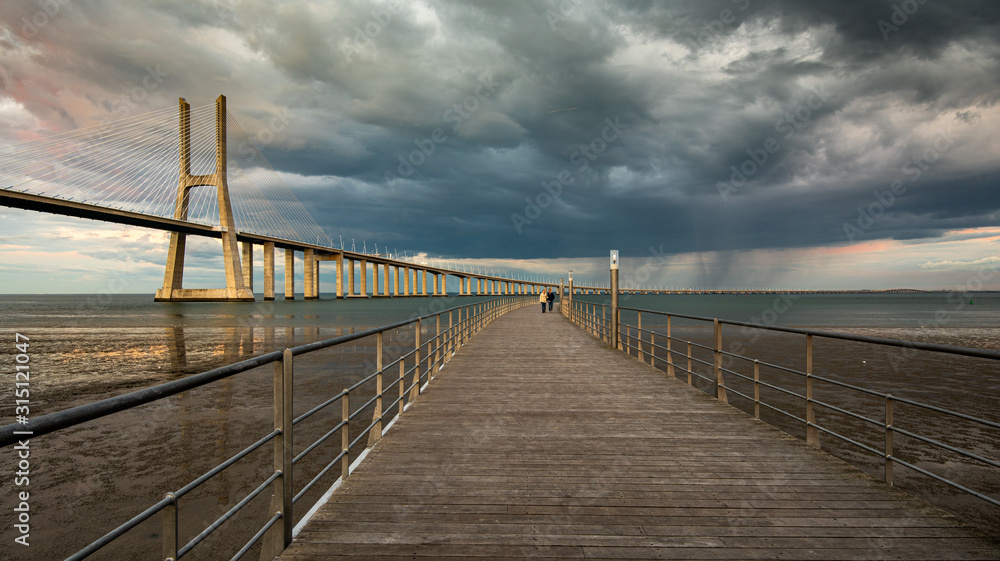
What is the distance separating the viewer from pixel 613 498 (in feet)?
12.0

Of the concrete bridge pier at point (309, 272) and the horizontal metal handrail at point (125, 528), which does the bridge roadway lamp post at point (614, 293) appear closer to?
the horizontal metal handrail at point (125, 528)

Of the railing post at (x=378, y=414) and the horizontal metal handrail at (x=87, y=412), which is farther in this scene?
the railing post at (x=378, y=414)

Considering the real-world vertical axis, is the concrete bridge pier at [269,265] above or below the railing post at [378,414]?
above

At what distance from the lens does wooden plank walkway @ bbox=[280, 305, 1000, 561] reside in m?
3.01

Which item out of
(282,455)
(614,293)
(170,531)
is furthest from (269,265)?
(170,531)

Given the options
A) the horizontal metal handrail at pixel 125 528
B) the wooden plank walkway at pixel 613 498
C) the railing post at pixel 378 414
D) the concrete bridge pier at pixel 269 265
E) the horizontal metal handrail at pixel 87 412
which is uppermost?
the concrete bridge pier at pixel 269 265

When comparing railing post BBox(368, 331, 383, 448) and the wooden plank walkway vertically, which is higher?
railing post BBox(368, 331, 383, 448)

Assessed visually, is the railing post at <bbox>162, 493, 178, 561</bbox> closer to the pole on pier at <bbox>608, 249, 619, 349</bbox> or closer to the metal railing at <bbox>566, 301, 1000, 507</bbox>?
the metal railing at <bbox>566, 301, 1000, 507</bbox>

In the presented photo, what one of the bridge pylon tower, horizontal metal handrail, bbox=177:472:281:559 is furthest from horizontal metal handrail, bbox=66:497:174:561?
the bridge pylon tower

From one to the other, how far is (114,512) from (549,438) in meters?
5.35

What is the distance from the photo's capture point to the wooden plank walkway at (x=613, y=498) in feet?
9.86

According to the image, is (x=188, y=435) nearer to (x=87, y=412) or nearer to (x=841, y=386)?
(x=87, y=412)

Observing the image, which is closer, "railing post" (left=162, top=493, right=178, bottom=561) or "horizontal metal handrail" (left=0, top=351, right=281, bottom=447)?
"horizontal metal handrail" (left=0, top=351, right=281, bottom=447)

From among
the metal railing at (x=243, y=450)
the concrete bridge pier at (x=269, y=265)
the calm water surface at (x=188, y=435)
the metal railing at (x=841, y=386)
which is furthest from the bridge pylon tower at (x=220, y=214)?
the metal railing at (x=243, y=450)
